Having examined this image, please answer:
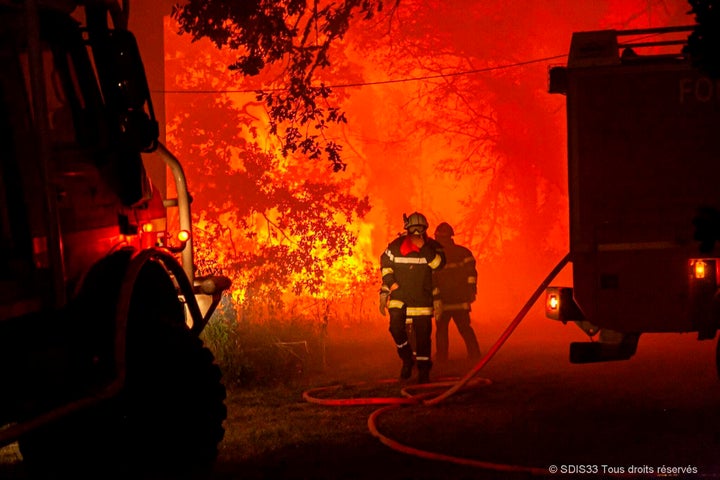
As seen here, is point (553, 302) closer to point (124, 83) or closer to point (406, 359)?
point (406, 359)

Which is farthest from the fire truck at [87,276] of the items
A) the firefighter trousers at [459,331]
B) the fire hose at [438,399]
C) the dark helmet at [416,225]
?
the firefighter trousers at [459,331]

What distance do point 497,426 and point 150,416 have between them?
376cm

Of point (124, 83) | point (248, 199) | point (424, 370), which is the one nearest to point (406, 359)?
point (424, 370)

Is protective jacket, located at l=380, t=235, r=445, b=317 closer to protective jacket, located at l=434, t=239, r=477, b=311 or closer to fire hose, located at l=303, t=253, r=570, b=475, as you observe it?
fire hose, located at l=303, t=253, r=570, b=475

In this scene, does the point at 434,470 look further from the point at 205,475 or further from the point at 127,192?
the point at 127,192

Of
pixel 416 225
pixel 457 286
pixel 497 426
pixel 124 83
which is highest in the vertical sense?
pixel 124 83

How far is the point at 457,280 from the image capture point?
12.8 metres

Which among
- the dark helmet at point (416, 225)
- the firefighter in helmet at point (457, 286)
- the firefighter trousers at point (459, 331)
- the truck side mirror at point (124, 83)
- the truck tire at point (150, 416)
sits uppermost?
the truck side mirror at point (124, 83)

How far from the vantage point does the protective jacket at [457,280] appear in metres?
12.8

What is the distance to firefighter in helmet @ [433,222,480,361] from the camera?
41.9 ft

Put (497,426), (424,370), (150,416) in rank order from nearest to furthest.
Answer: (150,416)
(497,426)
(424,370)

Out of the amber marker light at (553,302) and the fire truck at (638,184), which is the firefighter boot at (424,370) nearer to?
the amber marker light at (553,302)

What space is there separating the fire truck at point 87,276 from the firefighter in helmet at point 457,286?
6900mm

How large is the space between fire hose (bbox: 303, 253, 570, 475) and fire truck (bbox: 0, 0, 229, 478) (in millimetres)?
1747
